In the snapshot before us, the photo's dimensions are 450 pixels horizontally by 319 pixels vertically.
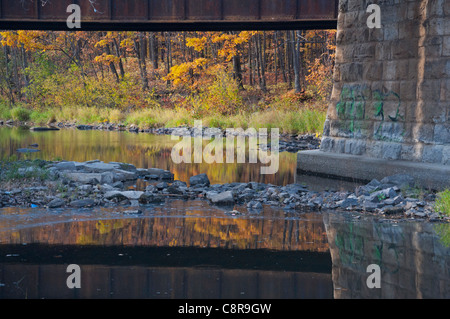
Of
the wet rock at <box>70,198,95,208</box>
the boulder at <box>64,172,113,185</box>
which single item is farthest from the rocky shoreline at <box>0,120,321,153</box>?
the wet rock at <box>70,198,95,208</box>

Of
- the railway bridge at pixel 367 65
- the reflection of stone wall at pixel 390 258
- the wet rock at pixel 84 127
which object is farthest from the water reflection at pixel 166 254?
the wet rock at pixel 84 127

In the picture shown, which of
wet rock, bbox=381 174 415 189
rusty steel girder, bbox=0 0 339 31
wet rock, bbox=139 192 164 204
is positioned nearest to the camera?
wet rock, bbox=139 192 164 204

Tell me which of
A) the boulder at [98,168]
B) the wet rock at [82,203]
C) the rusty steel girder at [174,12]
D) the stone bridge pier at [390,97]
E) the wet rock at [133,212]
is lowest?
the wet rock at [133,212]

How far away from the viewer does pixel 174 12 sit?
21703 mm

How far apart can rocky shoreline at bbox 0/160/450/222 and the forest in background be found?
51.0 ft

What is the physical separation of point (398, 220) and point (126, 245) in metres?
5.06

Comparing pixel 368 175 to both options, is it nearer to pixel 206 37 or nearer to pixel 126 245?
pixel 126 245

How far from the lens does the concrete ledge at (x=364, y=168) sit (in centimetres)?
1425

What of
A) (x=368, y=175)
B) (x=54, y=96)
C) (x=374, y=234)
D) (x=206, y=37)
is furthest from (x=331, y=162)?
(x=54, y=96)

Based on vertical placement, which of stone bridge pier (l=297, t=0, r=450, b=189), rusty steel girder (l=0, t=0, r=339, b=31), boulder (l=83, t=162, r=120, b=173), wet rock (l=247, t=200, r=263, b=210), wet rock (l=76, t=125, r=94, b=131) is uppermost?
rusty steel girder (l=0, t=0, r=339, b=31)

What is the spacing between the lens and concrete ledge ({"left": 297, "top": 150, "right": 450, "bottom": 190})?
1425 centimetres

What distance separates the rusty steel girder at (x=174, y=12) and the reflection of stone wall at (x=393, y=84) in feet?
12.4

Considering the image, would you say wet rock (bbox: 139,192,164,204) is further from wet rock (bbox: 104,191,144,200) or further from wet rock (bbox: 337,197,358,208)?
wet rock (bbox: 337,197,358,208)

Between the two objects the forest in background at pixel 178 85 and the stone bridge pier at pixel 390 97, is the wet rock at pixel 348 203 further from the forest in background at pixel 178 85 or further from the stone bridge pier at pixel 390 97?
the forest in background at pixel 178 85
